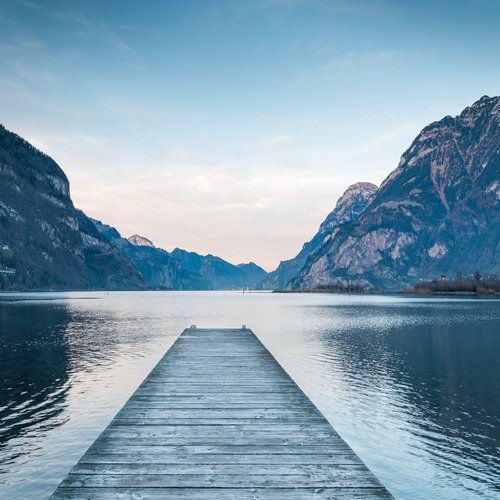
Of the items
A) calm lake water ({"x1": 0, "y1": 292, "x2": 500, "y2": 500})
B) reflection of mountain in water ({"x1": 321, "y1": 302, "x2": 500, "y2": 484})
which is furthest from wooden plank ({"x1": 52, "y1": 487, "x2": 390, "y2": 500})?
reflection of mountain in water ({"x1": 321, "y1": 302, "x2": 500, "y2": 484})

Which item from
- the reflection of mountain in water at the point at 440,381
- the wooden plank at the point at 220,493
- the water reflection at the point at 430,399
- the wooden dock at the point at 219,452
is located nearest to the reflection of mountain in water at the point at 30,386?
the wooden dock at the point at 219,452

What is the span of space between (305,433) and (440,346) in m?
37.8

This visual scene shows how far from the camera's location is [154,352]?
43.2 metres

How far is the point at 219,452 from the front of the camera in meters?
11.7

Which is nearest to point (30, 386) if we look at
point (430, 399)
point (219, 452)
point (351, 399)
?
point (351, 399)

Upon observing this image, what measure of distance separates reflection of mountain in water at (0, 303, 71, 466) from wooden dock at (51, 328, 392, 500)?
189 inches

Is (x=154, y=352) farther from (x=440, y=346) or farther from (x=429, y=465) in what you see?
(x=429, y=465)

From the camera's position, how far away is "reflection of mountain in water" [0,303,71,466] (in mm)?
19359

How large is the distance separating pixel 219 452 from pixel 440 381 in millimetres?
22671

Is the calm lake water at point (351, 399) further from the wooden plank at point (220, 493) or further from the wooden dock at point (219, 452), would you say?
the wooden plank at point (220, 493)

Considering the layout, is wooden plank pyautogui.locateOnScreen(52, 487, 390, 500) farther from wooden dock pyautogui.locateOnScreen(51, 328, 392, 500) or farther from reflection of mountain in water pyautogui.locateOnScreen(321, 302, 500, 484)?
reflection of mountain in water pyautogui.locateOnScreen(321, 302, 500, 484)

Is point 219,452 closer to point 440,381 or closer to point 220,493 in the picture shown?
point 220,493

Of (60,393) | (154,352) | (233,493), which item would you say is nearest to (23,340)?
(154,352)

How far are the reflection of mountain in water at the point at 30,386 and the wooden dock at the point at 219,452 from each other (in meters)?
4.79
